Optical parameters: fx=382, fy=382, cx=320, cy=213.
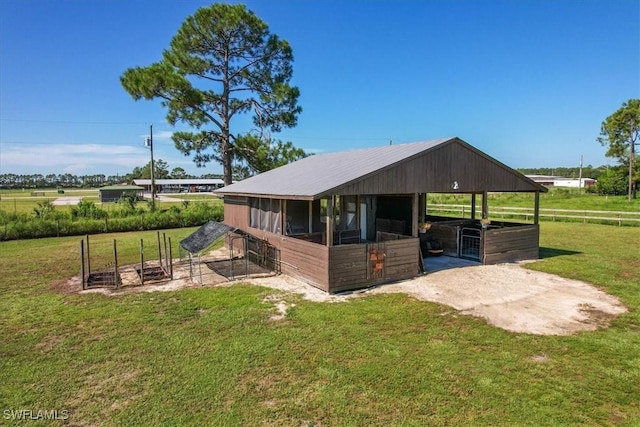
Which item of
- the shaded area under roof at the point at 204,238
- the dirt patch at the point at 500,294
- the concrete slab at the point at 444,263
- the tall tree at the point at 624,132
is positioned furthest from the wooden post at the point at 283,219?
the tall tree at the point at 624,132

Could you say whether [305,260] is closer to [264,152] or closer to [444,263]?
[444,263]

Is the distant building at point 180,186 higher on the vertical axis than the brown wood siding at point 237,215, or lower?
higher

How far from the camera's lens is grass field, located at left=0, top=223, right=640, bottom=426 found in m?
3.95

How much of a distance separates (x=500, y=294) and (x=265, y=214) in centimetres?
690

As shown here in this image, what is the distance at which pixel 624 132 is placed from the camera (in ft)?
112

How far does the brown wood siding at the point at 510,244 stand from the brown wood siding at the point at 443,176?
127 centimetres

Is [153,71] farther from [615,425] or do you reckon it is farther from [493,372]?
[615,425]

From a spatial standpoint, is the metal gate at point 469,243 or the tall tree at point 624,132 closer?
the metal gate at point 469,243

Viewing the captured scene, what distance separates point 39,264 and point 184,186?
7235 centimetres

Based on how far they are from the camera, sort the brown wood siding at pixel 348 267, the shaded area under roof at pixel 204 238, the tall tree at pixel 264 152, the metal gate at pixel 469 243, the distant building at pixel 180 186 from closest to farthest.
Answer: the brown wood siding at pixel 348 267 → the shaded area under roof at pixel 204 238 → the metal gate at pixel 469 243 → the tall tree at pixel 264 152 → the distant building at pixel 180 186

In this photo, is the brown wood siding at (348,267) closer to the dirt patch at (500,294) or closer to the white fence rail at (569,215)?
the dirt patch at (500,294)

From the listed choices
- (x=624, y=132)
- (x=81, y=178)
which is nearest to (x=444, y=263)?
(x=624, y=132)

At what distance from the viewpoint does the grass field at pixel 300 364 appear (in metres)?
3.95

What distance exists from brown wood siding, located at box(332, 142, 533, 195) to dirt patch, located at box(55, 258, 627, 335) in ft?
7.31
